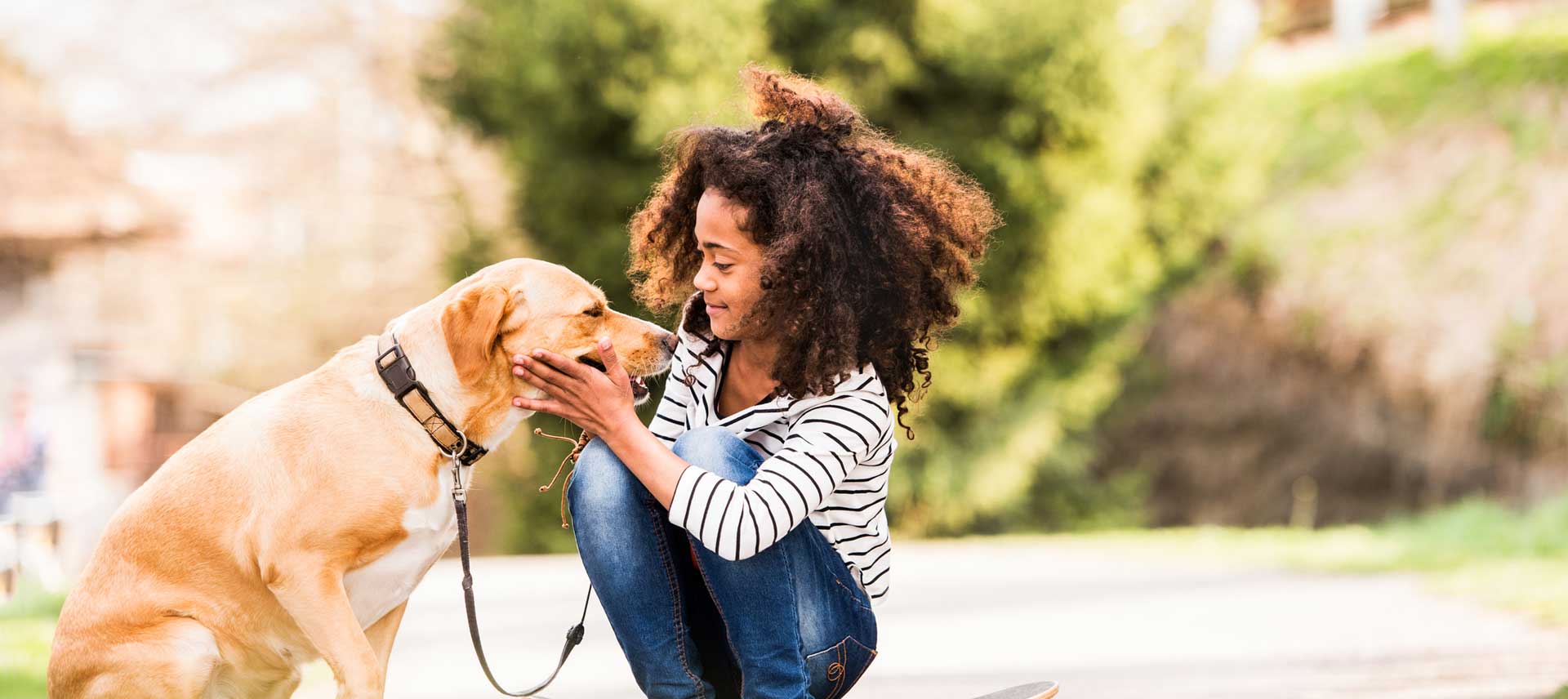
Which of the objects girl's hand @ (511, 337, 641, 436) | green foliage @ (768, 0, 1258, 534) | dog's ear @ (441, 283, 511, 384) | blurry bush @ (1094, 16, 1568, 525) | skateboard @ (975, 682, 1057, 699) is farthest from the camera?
blurry bush @ (1094, 16, 1568, 525)

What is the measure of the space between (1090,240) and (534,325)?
9112mm

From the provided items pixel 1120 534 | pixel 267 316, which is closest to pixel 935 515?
pixel 1120 534

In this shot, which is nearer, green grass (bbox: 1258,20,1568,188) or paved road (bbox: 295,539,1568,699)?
paved road (bbox: 295,539,1568,699)

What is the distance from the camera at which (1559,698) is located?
342cm

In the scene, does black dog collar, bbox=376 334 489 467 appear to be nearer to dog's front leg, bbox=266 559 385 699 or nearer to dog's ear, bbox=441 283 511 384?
dog's ear, bbox=441 283 511 384

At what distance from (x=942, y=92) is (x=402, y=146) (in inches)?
328

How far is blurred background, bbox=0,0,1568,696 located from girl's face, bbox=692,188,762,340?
17.6ft

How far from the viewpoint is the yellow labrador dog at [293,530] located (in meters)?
2.70

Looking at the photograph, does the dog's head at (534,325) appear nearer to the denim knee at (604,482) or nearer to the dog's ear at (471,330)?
the dog's ear at (471,330)

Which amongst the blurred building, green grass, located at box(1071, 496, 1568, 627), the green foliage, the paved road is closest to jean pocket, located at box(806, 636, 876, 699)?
the paved road

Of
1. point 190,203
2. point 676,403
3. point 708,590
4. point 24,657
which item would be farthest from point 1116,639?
point 190,203

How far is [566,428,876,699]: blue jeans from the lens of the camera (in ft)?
9.46

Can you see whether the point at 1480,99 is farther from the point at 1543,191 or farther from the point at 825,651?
the point at 825,651

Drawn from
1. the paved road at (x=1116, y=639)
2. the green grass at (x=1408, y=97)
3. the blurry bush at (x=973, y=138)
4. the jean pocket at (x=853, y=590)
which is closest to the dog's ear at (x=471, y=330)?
the jean pocket at (x=853, y=590)
